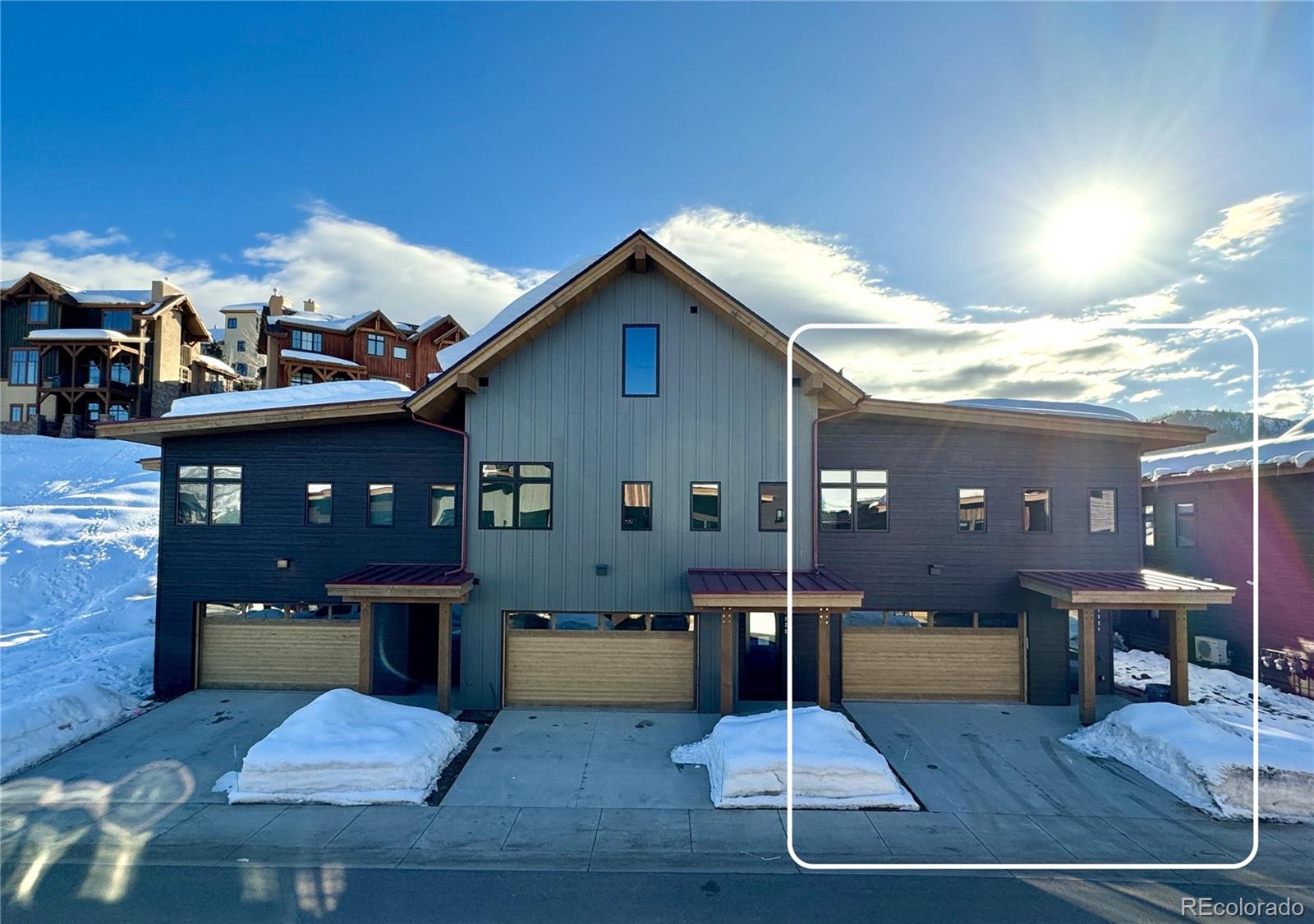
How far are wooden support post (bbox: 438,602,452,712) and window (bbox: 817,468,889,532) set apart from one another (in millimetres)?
7628

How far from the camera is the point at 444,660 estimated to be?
11.4 meters

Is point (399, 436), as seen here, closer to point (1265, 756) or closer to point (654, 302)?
point (654, 302)

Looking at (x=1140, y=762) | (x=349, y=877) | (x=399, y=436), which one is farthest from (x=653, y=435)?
(x=1140, y=762)

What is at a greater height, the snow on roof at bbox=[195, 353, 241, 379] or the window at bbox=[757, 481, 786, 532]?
the snow on roof at bbox=[195, 353, 241, 379]

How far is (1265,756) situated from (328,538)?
Result: 16230mm

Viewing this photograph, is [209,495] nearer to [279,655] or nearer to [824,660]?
[279,655]

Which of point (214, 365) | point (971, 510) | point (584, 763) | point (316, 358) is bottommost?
point (584, 763)

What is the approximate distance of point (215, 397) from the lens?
23.3 m

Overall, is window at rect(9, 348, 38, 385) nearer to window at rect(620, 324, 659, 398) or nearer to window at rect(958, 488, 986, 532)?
window at rect(620, 324, 659, 398)

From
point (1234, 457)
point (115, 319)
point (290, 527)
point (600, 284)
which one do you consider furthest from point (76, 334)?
point (1234, 457)

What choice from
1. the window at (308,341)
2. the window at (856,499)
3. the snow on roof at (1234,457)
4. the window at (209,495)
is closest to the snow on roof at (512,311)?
the window at (209,495)

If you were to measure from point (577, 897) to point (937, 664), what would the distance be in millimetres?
9114

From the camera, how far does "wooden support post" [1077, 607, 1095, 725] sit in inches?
443

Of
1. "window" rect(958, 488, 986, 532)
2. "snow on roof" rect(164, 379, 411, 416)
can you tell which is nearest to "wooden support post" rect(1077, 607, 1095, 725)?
"window" rect(958, 488, 986, 532)
